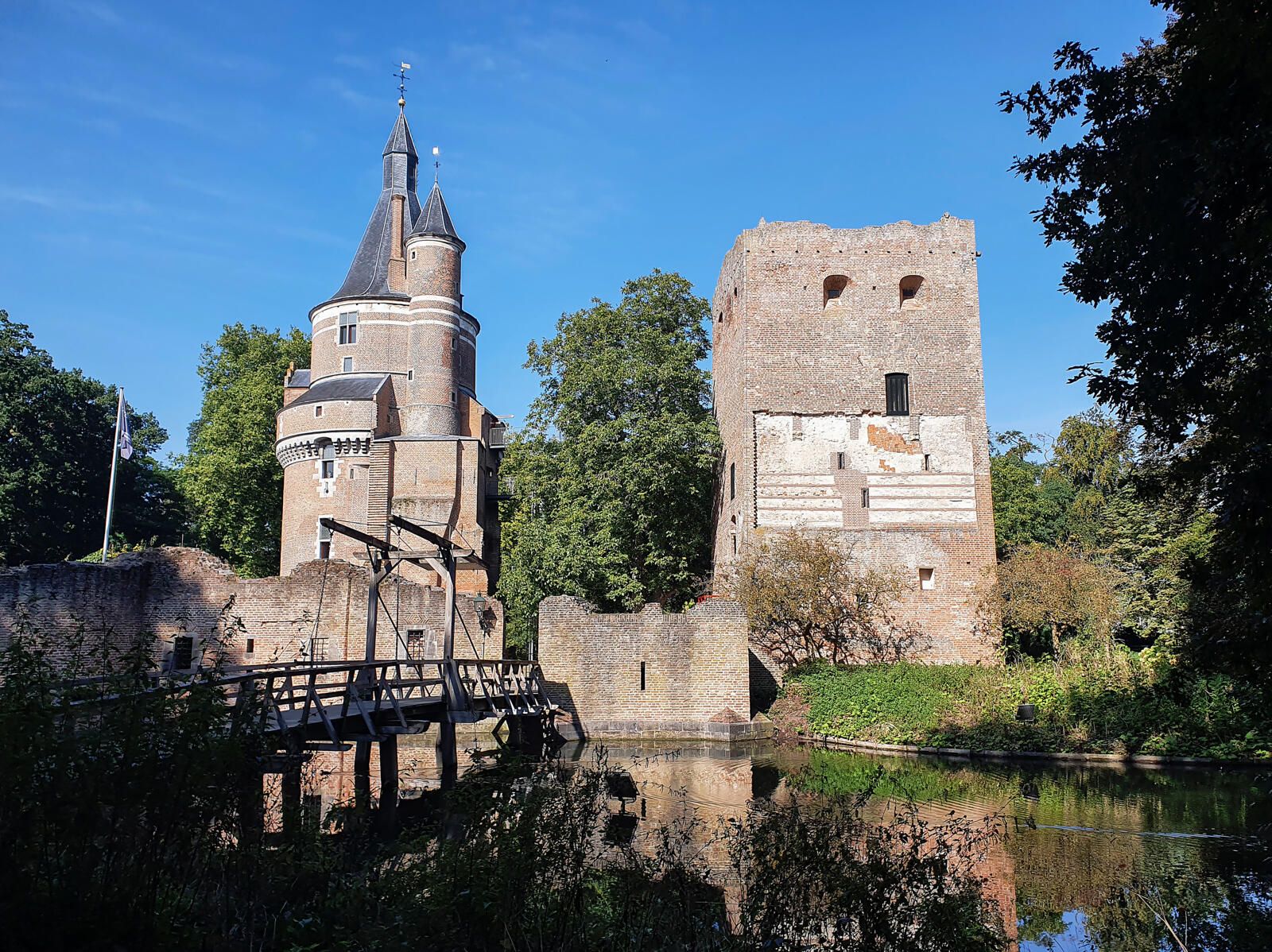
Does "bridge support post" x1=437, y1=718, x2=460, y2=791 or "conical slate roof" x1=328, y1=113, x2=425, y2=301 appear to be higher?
"conical slate roof" x1=328, y1=113, x2=425, y2=301

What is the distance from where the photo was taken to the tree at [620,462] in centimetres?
2856

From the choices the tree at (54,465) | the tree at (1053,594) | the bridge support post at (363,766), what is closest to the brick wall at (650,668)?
the tree at (1053,594)

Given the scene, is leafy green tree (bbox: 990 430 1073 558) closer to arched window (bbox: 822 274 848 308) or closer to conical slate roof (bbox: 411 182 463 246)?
arched window (bbox: 822 274 848 308)

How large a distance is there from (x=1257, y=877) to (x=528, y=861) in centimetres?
675

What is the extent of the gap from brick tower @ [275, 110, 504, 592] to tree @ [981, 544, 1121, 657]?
15752mm

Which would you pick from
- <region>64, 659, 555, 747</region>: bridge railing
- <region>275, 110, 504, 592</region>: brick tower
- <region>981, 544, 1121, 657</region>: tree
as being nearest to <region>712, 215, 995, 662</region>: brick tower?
<region>981, 544, 1121, 657</region>: tree

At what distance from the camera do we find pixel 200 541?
4116 cm

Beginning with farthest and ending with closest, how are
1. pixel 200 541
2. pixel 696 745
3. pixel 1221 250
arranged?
pixel 200 541 → pixel 696 745 → pixel 1221 250

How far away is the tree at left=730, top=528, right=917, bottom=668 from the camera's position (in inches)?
984

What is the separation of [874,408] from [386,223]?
20.0 meters

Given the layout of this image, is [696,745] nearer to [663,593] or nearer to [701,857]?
[663,593]

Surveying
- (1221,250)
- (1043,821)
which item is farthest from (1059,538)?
(1221,250)

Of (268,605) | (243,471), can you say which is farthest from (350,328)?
(268,605)

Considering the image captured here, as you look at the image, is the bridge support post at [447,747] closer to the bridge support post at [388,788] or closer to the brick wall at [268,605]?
the bridge support post at [388,788]
